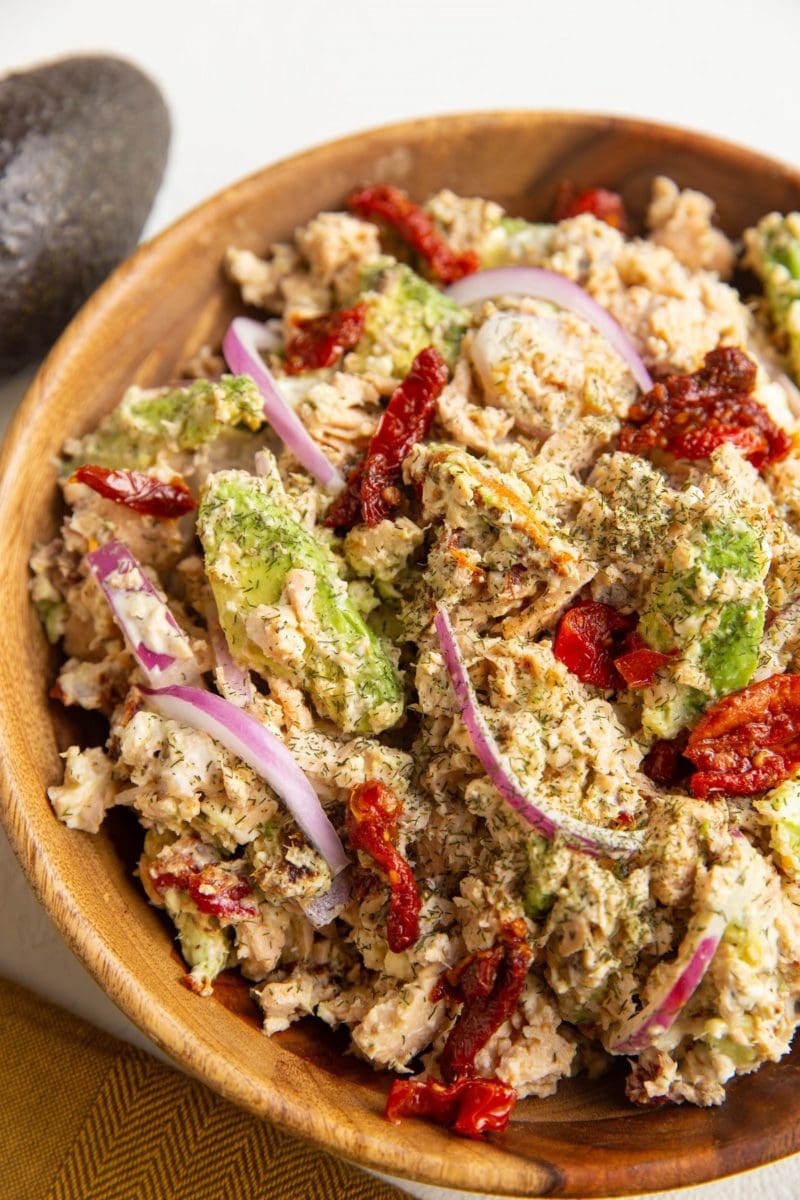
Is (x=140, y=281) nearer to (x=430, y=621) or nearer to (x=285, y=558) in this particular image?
(x=285, y=558)

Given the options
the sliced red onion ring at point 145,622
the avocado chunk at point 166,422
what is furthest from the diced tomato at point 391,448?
the sliced red onion ring at point 145,622

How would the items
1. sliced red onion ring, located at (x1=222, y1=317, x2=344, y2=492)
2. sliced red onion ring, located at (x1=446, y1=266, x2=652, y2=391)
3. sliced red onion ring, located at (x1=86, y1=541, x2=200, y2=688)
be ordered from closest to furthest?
sliced red onion ring, located at (x1=86, y1=541, x2=200, y2=688) → sliced red onion ring, located at (x1=222, y1=317, x2=344, y2=492) → sliced red onion ring, located at (x1=446, y1=266, x2=652, y2=391)

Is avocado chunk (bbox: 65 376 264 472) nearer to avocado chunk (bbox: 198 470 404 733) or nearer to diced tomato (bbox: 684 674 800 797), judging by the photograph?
avocado chunk (bbox: 198 470 404 733)

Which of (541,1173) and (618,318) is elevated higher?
(618,318)

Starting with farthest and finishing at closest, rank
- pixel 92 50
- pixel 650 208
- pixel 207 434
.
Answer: pixel 92 50
pixel 650 208
pixel 207 434

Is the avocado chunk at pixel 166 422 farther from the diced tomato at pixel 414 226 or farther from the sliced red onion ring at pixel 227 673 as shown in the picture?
the diced tomato at pixel 414 226

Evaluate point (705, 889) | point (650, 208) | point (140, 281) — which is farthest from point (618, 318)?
point (705, 889)

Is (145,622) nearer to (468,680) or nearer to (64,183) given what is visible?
(468,680)

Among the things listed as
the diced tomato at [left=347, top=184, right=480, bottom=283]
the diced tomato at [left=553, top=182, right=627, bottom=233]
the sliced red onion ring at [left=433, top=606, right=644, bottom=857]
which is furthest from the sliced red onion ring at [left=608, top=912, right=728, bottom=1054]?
the diced tomato at [left=553, top=182, right=627, bottom=233]
